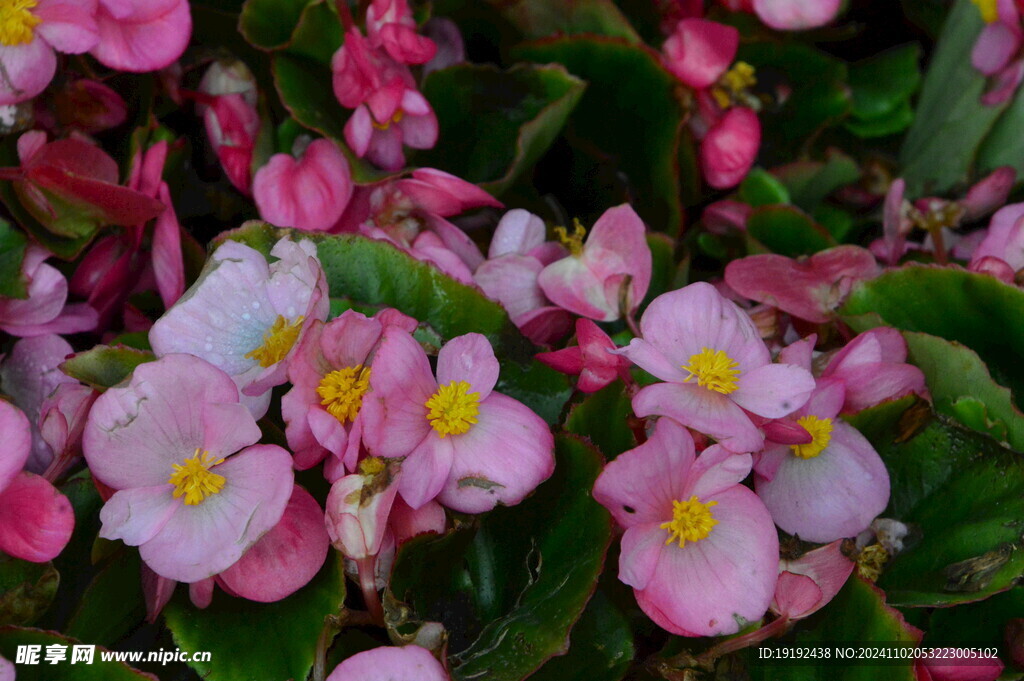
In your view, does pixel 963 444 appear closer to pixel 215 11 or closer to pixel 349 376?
pixel 349 376

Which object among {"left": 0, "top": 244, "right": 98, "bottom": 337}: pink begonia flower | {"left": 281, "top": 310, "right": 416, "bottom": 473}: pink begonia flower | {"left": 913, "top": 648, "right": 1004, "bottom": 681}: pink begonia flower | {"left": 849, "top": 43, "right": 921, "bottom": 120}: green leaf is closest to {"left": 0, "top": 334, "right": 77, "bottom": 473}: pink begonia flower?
{"left": 0, "top": 244, "right": 98, "bottom": 337}: pink begonia flower

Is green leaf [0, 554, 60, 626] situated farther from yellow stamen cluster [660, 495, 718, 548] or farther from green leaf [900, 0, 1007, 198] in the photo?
green leaf [900, 0, 1007, 198]

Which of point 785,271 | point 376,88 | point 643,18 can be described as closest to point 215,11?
point 376,88

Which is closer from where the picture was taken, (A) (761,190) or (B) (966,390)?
(B) (966,390)

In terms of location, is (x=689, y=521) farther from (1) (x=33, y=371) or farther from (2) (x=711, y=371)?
(1) (x=33, y=371)

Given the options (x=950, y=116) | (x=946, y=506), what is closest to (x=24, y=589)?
(x=946, y=506)

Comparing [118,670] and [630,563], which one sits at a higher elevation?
[630,563]
